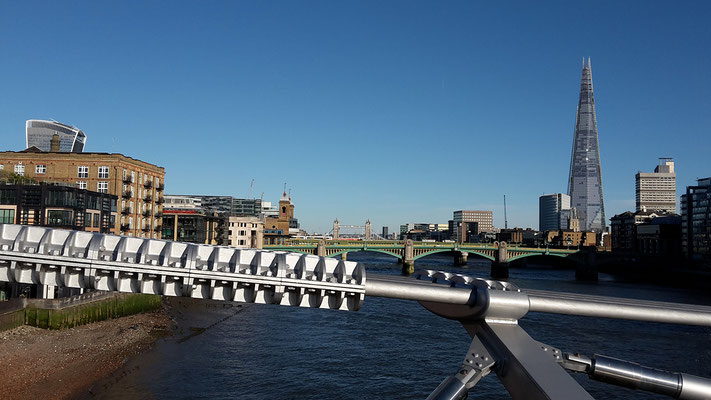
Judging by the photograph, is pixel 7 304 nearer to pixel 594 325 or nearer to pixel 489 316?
pixel 489 316

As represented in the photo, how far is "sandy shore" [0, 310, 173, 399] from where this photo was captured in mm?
25766

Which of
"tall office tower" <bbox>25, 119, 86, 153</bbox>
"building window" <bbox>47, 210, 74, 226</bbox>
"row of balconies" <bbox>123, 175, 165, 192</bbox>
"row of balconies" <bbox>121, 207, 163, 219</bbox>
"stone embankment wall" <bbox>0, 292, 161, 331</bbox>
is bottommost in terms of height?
"stone embankment wall" <bbox>0, 292, 161, 331</bbox>

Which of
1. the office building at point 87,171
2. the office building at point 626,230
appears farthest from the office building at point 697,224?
the office building at point 87,171

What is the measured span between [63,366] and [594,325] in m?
43.9

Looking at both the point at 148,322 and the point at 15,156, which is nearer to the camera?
the point at 148,322

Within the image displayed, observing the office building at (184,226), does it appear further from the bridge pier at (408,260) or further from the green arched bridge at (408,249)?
the bridge pier at (408,260)

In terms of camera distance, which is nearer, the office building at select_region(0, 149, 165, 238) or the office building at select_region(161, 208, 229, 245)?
the office building at select_region(0, 149, 165, 238)

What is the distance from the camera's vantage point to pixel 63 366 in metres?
28.9

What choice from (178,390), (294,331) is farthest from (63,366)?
(294,331)

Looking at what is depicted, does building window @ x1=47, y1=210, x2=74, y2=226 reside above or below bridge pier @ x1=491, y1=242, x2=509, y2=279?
above

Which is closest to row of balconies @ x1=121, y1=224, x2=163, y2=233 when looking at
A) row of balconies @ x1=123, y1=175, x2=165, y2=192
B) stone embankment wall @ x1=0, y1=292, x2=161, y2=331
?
row of balconies @ x1=123, y1=175, x2=165, y2=192

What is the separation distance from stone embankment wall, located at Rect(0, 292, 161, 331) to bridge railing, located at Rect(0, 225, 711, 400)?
1110 inches

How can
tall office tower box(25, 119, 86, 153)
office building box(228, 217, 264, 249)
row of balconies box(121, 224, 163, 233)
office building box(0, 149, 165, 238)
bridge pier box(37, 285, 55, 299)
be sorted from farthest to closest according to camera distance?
1. tall office tower box(25, 119, 86, 153)
2. office building box(228, 217, 264, 249)
3. row of balconies box(121, 224, 163, 233)
4. office building box(0, 149, 165, 238)
5. bridge pier box(37, 285, 55, 299)

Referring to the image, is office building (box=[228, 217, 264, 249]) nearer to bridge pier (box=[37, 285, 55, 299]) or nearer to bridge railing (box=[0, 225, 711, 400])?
bridge pier (box=[37, 285, 55, 299])
